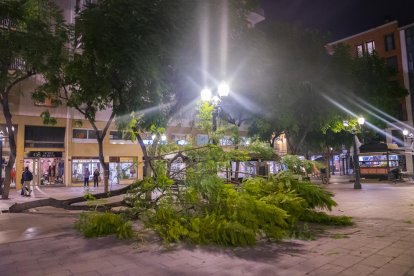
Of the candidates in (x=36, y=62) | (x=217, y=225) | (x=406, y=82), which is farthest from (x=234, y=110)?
(x=406, y=82)

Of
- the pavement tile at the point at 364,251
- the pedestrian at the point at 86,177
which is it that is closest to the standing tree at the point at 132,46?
the pavement tile at the point at 364,251

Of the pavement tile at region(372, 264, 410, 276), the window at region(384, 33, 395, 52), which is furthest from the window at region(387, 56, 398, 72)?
the pavement tile at region(372, 264, 410, 276)

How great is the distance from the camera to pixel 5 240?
8219 mm

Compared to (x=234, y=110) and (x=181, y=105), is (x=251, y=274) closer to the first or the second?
(x=181, y=105)

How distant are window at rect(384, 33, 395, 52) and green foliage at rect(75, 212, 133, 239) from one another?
49.0 m

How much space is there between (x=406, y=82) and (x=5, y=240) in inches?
1923

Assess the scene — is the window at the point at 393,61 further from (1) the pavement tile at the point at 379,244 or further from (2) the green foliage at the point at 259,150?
(1) the pavement tile at the point at 379,244

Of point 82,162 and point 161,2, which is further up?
point 161,2

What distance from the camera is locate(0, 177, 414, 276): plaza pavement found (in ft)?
18.3

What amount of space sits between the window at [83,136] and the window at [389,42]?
4035cm

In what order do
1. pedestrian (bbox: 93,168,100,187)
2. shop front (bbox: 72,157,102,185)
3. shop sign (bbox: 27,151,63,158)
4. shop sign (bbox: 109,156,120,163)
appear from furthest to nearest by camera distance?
shop sign (bbox: 109,156,120,163) → shop front (bbox: 72,157,102,185) → pedestrian (bbox: 93,168,100,187) → shop sign (bbox: 27,151,63,158)

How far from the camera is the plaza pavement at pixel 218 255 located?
5570 millimetres

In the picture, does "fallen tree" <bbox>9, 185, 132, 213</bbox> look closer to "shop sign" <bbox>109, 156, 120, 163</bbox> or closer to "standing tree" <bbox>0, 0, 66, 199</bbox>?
"standing tree" <bbox>0, 0, 66, 199</bbox>

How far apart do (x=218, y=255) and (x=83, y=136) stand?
24.9 metres
